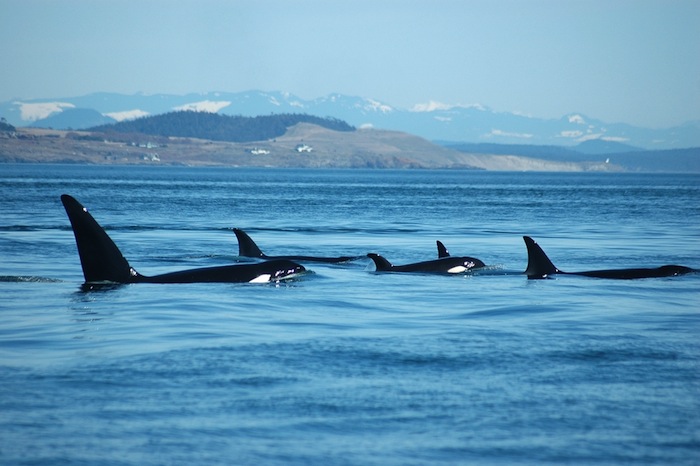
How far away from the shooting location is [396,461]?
8508 mm

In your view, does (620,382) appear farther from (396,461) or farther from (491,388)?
(396,461)

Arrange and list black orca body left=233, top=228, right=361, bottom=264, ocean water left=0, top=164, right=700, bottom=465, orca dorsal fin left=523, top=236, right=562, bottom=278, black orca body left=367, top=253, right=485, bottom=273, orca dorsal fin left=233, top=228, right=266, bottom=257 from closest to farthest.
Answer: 1. ocean water left=0, top=164, right=700, bottom=465
2. orca dorsal fin left=523, top=236, right=562, bottom=278
3. black orca body left=367, top=253, right=485, bottom=273
4. black orca body left=233, top=228, right=361, bottom=264
5. orca dorsal fin left=233, top=228, right=266, bottom=257

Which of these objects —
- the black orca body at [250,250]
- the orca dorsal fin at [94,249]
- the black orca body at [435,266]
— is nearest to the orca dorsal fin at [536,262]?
the black orca body at [435,266]

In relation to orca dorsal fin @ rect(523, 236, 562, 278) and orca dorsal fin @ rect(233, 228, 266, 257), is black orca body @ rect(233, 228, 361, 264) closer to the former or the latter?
orca dorsal fin @ rect(233, 228, 266, 257)

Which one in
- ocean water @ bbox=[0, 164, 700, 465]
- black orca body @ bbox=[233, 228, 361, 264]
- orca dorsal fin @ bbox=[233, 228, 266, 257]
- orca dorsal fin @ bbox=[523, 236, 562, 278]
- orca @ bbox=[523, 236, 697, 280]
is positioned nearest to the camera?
ocean water @ bbox=[0, 164, 700, 465]

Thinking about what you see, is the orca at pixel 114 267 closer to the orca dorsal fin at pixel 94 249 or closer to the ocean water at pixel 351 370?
the orca dorsal fin at pixel 94 249

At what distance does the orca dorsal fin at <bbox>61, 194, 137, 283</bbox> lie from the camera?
17.4 m

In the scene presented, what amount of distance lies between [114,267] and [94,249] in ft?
3.18

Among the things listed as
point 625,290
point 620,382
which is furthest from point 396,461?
point 625,290

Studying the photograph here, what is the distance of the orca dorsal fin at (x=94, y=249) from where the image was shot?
57.2 ft

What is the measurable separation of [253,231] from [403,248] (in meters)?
11.5

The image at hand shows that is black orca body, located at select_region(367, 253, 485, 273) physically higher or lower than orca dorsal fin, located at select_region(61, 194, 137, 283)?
lower

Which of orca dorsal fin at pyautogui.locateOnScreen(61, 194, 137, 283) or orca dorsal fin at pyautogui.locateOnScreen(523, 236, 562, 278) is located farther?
orca dorsal fin at pyautogui.locateOnScreen(523, 236, 562, 278)

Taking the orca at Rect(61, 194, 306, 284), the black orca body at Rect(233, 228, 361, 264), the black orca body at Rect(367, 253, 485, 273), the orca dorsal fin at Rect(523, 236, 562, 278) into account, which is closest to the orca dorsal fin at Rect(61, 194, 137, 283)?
the orca at Rect(61, 194, 306, 284)
